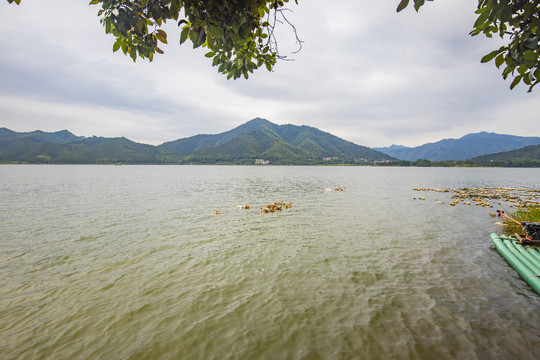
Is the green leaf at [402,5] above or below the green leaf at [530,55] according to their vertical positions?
above

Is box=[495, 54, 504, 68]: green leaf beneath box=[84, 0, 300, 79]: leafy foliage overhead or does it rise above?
beneath

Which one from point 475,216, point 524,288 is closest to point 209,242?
point 524,288

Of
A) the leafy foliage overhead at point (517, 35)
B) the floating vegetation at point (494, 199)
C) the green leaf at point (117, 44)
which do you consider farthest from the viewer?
the floating vegetation at point (494, 199)

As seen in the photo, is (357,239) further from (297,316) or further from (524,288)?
(297,316)

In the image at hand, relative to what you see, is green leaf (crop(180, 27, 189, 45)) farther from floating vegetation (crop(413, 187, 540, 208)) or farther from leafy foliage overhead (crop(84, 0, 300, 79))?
floating vegetation (crop(413, 187, 540, 208))

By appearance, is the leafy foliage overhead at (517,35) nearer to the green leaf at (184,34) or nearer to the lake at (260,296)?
the green leaf at (184,34)

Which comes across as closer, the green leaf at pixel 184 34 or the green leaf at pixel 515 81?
the green leaf at pixel 515 81

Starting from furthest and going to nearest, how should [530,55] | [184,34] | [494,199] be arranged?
[494,199] < [184,34] < [530,55]

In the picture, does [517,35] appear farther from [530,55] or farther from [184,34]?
[184,34]

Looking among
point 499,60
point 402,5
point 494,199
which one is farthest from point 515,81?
point 494,199

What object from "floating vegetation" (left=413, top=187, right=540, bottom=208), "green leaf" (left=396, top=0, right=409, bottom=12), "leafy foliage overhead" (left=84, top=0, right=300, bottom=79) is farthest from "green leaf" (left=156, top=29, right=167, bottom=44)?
"floating vegetation" (left=413, top=187, right=540, bottom=208)

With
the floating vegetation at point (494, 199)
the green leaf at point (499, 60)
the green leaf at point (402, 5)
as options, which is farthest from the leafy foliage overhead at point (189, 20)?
the floating vegetation at point (494, 199)

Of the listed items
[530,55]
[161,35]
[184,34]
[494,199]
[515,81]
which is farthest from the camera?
[494,199]

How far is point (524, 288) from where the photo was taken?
9.83m
